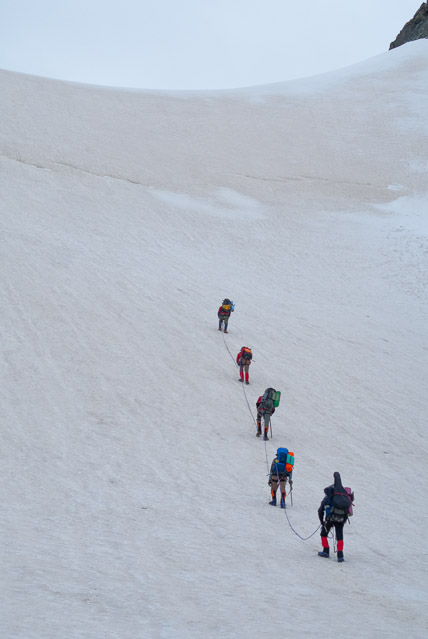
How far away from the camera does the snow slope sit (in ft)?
20.9

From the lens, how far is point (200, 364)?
15.9 metres

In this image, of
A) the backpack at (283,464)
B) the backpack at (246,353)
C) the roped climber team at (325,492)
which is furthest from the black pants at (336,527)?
the backpack at (246,353)

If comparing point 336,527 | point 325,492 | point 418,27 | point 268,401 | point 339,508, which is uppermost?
point 418,27

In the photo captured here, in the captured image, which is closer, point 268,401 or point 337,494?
point 337,494

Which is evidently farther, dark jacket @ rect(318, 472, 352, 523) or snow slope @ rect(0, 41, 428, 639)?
dark jacket @ rect(318, 472, 352, 523)

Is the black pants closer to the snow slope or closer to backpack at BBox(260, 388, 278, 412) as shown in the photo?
the snow slope

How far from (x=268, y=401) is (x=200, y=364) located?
4250 mm

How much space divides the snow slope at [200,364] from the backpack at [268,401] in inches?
28.9

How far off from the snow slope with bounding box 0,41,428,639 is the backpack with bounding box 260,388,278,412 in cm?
73

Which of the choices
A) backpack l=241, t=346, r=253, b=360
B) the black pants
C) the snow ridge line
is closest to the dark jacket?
the black pants

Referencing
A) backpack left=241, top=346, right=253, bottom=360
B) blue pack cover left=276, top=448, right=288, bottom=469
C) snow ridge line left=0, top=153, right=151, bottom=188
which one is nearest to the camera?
blue pack cover left=276, top=448, right=288, bottom=469

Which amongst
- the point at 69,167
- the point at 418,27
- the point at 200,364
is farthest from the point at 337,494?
the point at 418,27

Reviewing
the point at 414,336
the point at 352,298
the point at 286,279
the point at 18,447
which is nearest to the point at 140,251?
the point at 286,279

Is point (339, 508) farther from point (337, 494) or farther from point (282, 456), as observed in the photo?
point (282, 456)
